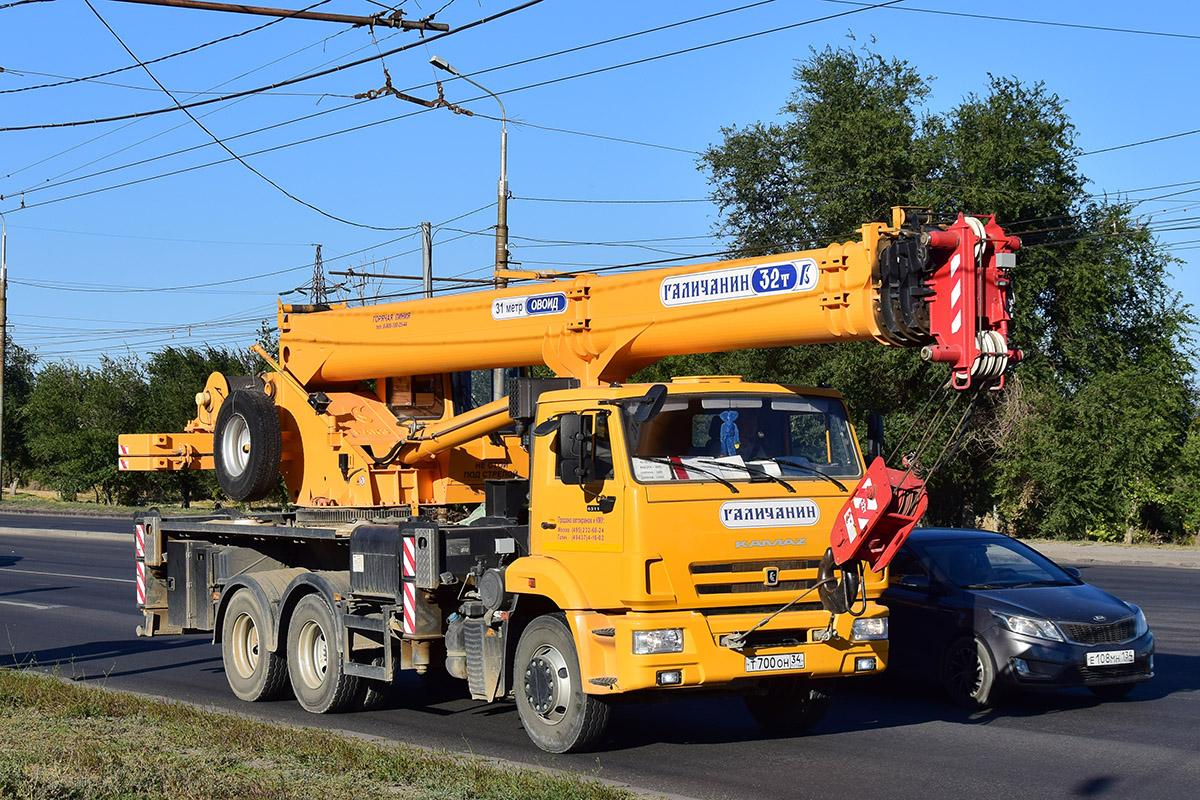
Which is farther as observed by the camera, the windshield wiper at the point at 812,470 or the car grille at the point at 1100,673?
the car grille at the point at 1100,673

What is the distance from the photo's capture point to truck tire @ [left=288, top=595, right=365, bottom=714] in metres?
11.1

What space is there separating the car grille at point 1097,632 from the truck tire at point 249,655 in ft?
21.4

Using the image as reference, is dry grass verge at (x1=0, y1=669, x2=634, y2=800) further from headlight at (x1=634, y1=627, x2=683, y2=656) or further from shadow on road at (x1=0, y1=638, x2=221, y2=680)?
shadow on road at (x1=0, y1=638, x2=221, y2=680)

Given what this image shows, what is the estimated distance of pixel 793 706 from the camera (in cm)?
995

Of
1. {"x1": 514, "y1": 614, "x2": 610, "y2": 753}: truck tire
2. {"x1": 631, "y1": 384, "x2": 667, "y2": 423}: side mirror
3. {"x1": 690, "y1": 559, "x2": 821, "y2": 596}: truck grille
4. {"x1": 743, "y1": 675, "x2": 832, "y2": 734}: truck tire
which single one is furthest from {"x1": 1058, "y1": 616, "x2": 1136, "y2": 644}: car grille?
{"x1": 631, "y1": 384, "x2": 667, "y2": 423}: side mirror

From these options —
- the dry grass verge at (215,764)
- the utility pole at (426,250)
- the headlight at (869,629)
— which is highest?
the utility pole at (426,250)

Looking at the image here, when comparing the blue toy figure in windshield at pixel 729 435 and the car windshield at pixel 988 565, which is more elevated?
the blue toy figure in windshield at pixel 729 435

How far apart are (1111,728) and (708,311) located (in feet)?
14.1

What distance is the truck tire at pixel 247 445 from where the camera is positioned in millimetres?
13078

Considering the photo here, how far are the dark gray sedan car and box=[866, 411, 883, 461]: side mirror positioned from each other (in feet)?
6.42

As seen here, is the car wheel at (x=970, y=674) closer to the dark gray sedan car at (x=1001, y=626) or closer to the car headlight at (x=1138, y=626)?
the dark gray sedan car at (x=1001, y=626)

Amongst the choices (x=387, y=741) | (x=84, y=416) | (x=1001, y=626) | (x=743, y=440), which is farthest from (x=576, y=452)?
(x=84, y=416)

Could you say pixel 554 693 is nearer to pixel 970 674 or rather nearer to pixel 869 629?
pixel 869 629

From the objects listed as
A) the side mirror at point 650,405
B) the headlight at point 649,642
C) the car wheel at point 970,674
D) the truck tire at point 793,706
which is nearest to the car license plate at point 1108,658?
the car wheel at point 970,674
